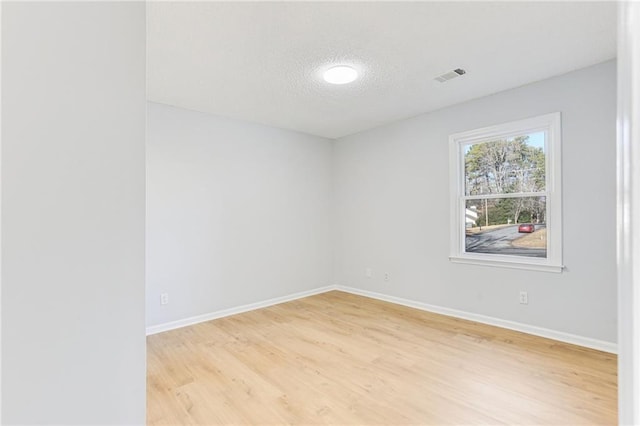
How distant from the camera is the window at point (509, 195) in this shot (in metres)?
2.98

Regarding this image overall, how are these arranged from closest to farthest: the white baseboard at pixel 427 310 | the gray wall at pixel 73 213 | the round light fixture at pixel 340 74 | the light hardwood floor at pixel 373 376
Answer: the gray wall at pixel 73 213 < the light hardwood floor at pixel 373 376 < the round light fixture at pixel 340 74 < the white baseboard at pixel 427 310

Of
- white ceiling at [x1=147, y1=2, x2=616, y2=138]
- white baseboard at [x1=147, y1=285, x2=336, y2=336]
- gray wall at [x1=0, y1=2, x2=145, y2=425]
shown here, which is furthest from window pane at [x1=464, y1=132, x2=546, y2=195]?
gray wall at [x1=0, y1=2, x2=145, y2=425]

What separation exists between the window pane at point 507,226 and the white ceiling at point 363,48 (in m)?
1.20

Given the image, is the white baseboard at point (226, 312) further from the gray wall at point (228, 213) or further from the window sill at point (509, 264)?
the window sill at point (509, 264)

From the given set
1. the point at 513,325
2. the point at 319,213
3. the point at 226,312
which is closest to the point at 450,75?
the point at 513,325

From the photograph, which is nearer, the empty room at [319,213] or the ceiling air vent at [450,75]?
the empty room at [319,213]

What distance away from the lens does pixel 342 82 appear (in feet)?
9.52

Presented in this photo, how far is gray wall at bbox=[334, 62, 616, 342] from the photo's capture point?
2.69 metres

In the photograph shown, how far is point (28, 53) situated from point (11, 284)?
0.45 meters

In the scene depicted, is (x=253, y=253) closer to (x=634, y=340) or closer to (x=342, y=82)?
(x=342, y=82)

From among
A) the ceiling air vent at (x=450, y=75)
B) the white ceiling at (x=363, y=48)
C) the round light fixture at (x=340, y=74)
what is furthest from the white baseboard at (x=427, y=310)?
the round light fixture at (x=340, y=74)

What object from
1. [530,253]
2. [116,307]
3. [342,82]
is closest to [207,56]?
[342,82]

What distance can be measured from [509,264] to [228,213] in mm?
3237

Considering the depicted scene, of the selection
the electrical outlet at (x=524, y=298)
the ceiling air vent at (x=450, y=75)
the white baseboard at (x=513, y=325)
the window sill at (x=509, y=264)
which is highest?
the ceiling air vent at (x=450, y=75)
